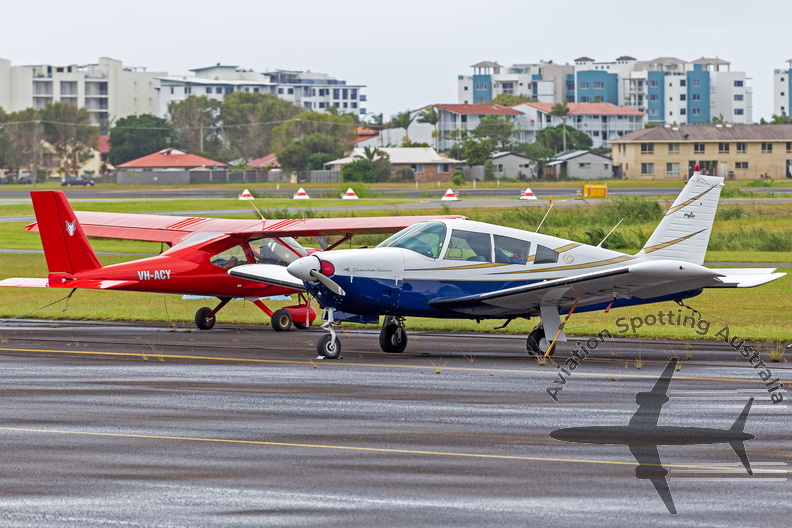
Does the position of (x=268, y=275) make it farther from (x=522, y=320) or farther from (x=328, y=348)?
(x=522, y=320)

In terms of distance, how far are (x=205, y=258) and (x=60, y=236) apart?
2.55 m

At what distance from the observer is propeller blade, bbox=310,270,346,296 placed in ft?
52.4

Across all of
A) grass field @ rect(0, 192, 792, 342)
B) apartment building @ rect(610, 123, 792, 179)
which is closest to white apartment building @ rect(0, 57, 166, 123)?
apartment building @ rect(610, 123, 792, 179)

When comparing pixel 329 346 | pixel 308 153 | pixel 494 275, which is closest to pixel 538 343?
pixel 494 275

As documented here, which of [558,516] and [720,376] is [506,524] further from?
[720,376]

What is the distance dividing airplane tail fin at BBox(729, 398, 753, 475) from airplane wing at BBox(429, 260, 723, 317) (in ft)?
9.80

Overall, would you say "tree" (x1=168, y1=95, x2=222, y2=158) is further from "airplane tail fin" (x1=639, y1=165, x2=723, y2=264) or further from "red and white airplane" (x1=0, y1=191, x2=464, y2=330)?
"airplane tail fin" (x1=639, y1=165, x2=723, y2=264)

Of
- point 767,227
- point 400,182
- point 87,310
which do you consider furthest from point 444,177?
point 87,310

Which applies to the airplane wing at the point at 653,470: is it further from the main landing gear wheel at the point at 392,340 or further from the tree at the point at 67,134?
the tree at the point at 67,134

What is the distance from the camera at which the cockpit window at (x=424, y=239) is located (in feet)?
54.9

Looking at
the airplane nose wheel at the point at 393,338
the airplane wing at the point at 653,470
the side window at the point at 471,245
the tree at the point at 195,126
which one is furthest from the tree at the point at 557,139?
the airplane wing at the point at 653,470

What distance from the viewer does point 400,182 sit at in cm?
11275

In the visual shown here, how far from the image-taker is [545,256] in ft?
56.1

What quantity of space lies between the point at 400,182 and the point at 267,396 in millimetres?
99938
